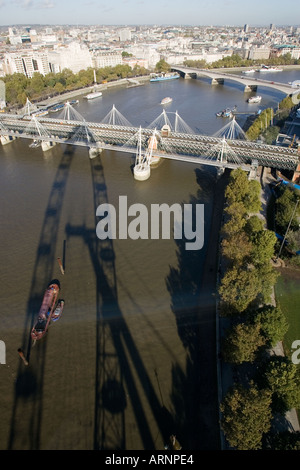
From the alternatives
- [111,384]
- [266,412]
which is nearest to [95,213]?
[111,384]

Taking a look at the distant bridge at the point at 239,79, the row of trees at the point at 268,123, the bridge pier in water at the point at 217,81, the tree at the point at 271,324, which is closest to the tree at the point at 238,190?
the tree at the point at 271,324

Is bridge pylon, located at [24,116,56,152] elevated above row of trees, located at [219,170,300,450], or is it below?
above

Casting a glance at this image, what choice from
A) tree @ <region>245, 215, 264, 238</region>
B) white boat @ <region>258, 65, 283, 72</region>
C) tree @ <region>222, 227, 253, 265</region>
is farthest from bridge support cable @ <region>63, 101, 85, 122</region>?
white boat @ <region>258, 65, 283, 72</region>

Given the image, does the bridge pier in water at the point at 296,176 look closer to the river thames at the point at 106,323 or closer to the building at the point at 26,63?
the river thames at the point at 106,323

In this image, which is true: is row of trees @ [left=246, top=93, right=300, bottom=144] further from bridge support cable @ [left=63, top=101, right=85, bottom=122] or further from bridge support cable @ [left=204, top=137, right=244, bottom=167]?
bridge support cable @ [left=63, top=101, right=85, bottom=122]

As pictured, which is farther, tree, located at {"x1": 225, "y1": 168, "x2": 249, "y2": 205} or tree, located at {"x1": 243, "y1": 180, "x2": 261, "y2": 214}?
tree, located at {"x1": 225, "y1": 168, "x2": 249, "y2": 205}

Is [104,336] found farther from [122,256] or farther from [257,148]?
[257,148]
